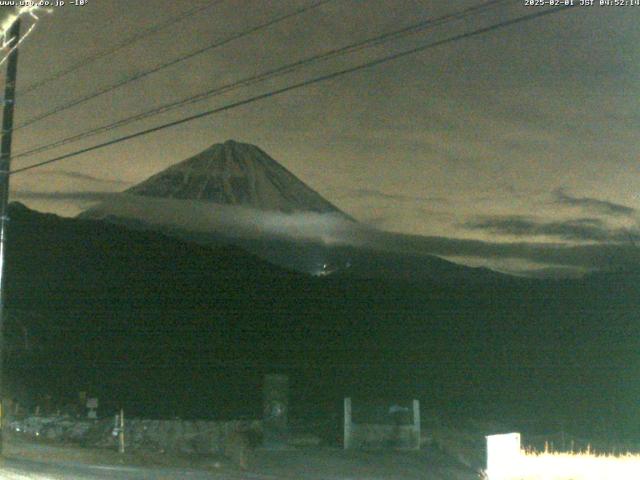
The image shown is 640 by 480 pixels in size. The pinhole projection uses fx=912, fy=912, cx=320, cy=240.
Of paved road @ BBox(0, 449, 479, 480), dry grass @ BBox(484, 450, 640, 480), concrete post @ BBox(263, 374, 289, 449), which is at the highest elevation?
concrete post @ BBox(263, 374, 289, 449)

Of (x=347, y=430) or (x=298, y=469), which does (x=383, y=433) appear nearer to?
(x=347, y=430)

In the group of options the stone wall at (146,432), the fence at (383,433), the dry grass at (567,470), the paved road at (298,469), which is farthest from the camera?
the stone wall at (146,432)

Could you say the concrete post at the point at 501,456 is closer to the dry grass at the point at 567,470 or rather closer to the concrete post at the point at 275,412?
the dry grass at the point at 567,470

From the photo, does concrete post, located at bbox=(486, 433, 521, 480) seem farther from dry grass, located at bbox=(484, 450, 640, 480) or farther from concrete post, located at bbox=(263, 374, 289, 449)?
concrete post, located at bbox=(263, 374, 289, 449)

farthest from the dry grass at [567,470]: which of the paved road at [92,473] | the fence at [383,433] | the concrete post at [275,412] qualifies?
the concrete post at [275,412]

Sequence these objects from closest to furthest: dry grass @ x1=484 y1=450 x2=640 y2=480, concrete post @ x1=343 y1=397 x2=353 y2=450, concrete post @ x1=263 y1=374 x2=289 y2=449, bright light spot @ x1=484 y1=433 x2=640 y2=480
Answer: dry grass @ x1=484 y1=450 x2=640 y2=480, bright light spot @ x1=484 y1=433 x2=640 y2=480, concrete post @ x1=263 y1=374 x2=289 y2=449, concrete post @ x1=343 y1=397 x2=353 y2=450

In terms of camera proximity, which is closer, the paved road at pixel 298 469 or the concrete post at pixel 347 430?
the paved road at pixel 298 469

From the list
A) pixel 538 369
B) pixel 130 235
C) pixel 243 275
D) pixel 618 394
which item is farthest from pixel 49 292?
pixel 618 394

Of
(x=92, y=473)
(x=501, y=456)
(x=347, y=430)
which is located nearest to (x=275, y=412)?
(x=347, y=430)

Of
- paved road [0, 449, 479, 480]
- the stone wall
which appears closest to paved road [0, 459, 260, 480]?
paved road [0, 449, 479, 480]

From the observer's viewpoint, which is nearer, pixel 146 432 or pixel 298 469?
pixel 298 469

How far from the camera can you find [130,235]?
155 m

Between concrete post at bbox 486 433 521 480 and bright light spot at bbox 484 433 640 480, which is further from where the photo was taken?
concrete post at bbox 486 433 521 480

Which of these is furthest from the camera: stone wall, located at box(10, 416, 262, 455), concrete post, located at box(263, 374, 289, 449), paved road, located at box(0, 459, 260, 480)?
stone wall, located at box(10, 416, 262, 455)
